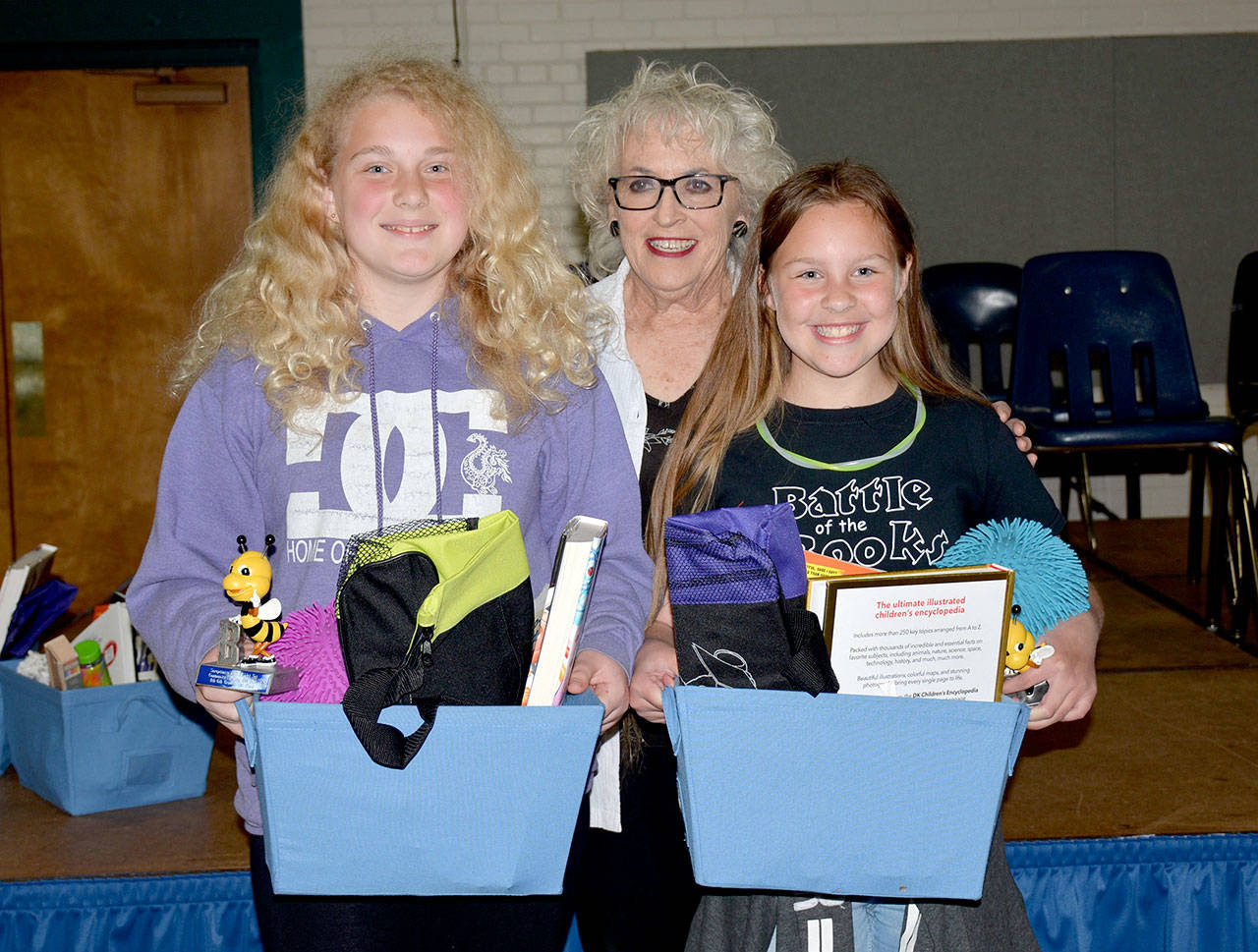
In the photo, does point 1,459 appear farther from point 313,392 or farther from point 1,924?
point 313,392

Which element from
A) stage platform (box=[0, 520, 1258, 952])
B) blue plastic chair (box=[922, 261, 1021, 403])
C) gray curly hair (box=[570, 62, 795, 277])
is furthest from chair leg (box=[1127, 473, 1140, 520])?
gray curly hair (box=[570, 62, 795, 277])

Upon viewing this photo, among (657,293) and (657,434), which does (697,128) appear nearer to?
(657,293)

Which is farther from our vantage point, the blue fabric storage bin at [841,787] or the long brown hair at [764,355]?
the long brown hair at [764,355]

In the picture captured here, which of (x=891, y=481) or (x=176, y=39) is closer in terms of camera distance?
(x=891, y=481)

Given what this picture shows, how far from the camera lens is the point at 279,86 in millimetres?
4699

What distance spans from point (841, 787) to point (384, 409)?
683 millimetres

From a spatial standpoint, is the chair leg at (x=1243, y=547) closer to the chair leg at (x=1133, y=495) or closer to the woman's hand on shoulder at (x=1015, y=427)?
the woman's hand on shoulder at (x=1015, y=427)

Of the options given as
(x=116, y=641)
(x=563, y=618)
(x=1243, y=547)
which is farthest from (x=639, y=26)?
(x=563, y=618)

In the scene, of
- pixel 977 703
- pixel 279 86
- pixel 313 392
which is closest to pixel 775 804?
pixel 977 703

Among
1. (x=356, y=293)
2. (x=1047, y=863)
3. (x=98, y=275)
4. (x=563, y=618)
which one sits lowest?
(x=1047, y=863)

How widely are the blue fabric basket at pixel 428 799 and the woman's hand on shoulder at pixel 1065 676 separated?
0.53m

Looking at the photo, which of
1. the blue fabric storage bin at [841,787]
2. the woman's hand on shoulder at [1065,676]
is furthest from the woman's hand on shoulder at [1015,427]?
the blue fabric storage bin at [841,787]

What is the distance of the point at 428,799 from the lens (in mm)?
1057

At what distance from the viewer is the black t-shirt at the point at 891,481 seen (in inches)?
55.6
